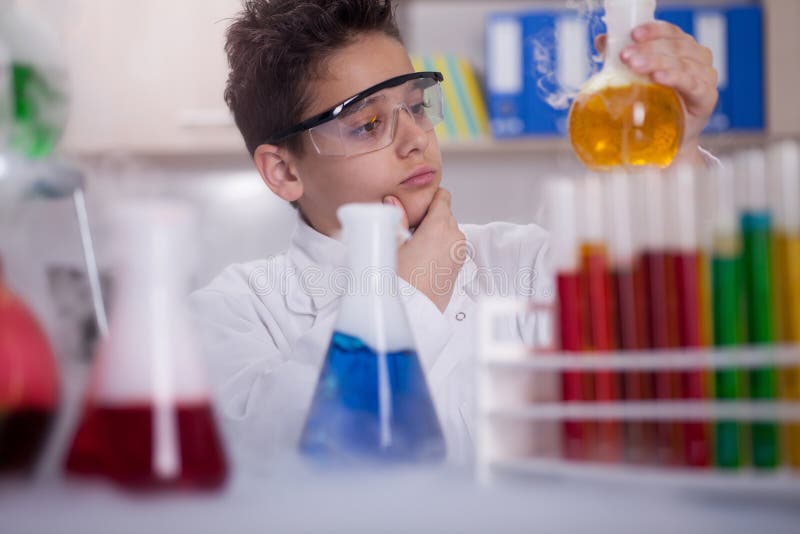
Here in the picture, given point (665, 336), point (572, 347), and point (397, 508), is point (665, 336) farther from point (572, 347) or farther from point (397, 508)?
point (397, 508)

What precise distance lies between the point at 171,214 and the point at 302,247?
39.4 inches

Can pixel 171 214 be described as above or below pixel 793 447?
above

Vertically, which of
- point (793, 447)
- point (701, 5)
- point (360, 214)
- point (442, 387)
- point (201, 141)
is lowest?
point (442, 387)

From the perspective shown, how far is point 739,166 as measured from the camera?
0.52 m

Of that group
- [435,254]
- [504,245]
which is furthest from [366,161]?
[504,245]

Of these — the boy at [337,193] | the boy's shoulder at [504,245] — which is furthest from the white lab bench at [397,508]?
the boy's shoulder at [504,245]

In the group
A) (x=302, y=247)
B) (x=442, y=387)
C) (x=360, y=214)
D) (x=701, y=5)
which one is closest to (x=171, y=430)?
(x=360, y=214)

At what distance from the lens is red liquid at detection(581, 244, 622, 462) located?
21.7 inches

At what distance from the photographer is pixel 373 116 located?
1.29 metres

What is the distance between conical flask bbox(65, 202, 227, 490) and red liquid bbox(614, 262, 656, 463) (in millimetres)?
264

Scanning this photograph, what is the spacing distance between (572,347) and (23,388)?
14.1 inches

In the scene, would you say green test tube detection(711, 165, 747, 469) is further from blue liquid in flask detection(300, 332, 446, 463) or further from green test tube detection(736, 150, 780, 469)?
blue liquid in flask detection(300, 332, 446, 463)

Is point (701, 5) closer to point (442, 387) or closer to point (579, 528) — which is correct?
point (442, 387)

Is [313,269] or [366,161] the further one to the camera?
[313,269]
